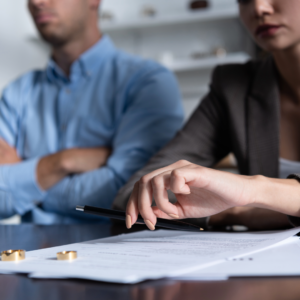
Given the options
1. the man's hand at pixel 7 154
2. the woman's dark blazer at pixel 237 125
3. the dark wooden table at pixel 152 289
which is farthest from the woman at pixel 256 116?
the man's hand at pixel 7 154

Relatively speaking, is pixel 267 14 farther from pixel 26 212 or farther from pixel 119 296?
pixel 26 212

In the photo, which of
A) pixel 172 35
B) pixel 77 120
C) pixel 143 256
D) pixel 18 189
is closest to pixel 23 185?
pixel 18 189

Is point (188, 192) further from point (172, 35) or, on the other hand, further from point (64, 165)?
point (172, 35)

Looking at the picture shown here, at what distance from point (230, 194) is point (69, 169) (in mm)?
764

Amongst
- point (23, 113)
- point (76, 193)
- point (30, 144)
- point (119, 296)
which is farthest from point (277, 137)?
point (23, 113)

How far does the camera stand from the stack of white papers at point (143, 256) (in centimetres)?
35

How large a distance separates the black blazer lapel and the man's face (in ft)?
2.60

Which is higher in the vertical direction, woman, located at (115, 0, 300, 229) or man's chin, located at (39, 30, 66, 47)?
man's chin, located at (39, 30, 66, 47)

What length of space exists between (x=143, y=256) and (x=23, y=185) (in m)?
0.90

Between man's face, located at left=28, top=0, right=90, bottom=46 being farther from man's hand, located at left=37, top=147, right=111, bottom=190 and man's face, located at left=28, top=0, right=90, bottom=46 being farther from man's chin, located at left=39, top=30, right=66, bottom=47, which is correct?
man's hand, located at left=37, top=147, right=111, bottom=190

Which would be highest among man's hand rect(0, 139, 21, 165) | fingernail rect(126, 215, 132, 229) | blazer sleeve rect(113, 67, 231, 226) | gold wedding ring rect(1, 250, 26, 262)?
gold wedding ring rect(1, 250, 26, 262)

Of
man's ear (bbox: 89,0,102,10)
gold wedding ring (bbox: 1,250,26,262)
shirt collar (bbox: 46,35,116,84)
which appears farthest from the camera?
man's ear (bbox: 89,0,102,10)

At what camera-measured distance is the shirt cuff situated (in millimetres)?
1236

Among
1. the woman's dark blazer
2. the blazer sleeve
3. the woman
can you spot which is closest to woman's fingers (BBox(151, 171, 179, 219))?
the woman
